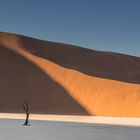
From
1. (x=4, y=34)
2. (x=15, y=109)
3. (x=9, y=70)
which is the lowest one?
(x=15, y=109)

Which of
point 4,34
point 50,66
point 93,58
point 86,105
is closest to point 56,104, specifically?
point 86,105

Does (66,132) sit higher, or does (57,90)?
(57,90)

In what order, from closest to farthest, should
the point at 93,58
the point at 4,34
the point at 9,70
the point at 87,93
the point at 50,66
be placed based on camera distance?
the point at 87,93 < the point at 9,70 < the point at 50,66 < the point at 4,34 < the point at 93,58

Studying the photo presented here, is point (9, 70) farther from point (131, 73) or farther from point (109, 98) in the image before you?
point (131, 73)

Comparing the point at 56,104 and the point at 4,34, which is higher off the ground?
the point at 4,34

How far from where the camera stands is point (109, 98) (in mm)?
68750

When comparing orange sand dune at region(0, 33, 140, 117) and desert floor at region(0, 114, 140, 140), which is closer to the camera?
desert floor at region(0, 114, 140, 140)

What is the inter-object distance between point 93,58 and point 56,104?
2027 inches

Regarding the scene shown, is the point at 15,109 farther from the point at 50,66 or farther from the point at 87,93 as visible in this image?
the point at 50,66

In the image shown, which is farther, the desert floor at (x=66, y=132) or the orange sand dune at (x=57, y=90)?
the orange sand dune at (x=57, y=90)

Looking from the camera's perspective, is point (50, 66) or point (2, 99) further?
point (50, 66)

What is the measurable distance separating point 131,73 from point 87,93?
41.9 meters

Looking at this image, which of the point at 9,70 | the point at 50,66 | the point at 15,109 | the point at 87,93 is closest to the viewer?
the point at 15,109

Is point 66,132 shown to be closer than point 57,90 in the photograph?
Yes
